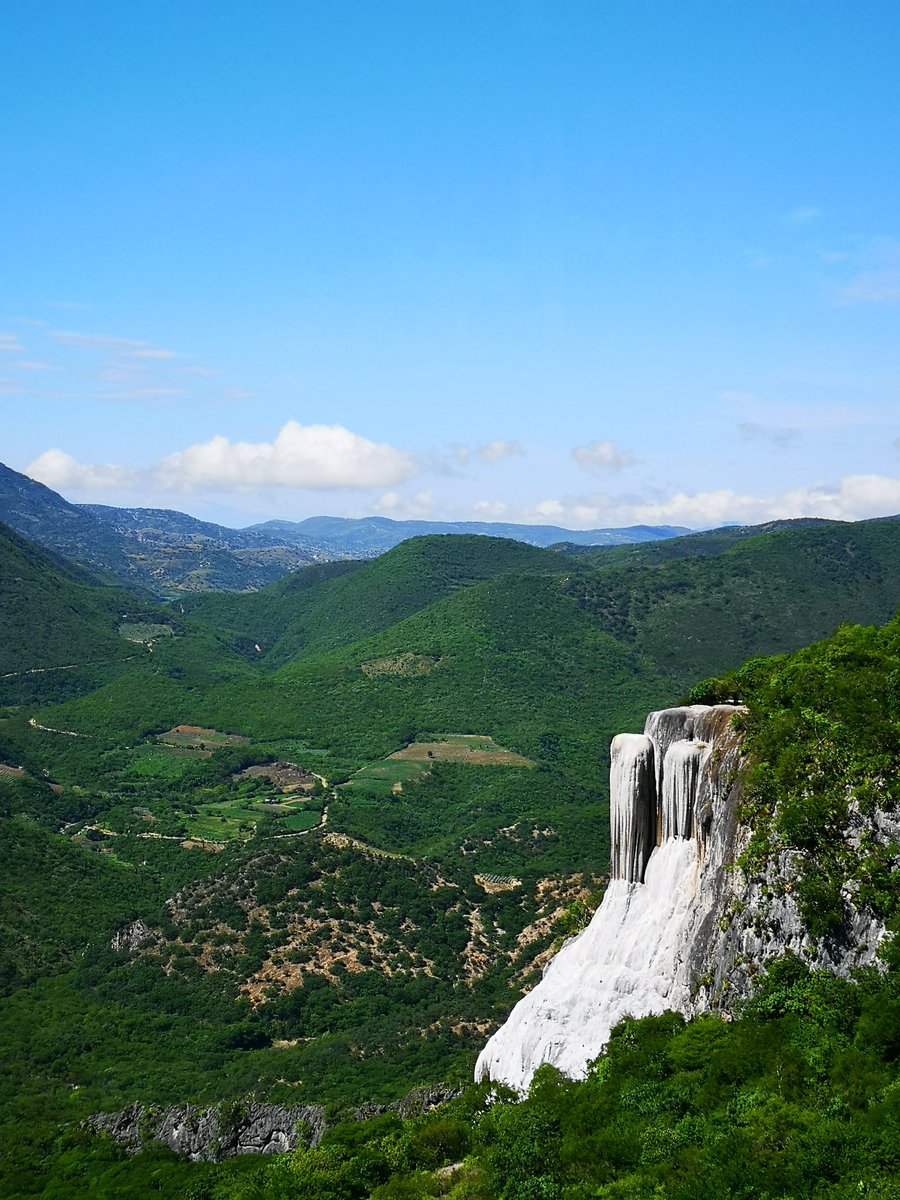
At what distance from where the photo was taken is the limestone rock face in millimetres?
24250

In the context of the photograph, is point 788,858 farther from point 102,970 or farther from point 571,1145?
point 102,970

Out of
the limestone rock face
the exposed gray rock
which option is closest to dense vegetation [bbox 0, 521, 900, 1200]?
the exposed gray rock

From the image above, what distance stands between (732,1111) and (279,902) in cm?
5439

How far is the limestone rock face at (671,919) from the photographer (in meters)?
24.2

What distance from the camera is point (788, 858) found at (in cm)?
2417

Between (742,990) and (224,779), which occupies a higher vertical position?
(742,990)

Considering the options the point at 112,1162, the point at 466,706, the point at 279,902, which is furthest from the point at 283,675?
the point at 112,1162

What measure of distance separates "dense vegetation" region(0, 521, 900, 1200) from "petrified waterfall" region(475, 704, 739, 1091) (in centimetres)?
144

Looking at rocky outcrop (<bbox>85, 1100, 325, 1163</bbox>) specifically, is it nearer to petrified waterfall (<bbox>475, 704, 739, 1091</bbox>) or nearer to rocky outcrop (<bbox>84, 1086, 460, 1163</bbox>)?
rocky outcrop (<bbox>84, 1086, 460, 1163</bbox>)

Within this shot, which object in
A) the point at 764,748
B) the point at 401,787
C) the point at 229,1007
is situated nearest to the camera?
the point at 764,748

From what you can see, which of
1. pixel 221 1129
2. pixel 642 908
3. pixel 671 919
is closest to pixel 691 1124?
pixel 671 919

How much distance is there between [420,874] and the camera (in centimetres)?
7738

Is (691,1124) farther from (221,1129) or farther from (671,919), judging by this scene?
(221,1129)

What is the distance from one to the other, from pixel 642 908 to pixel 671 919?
4.38 ft
